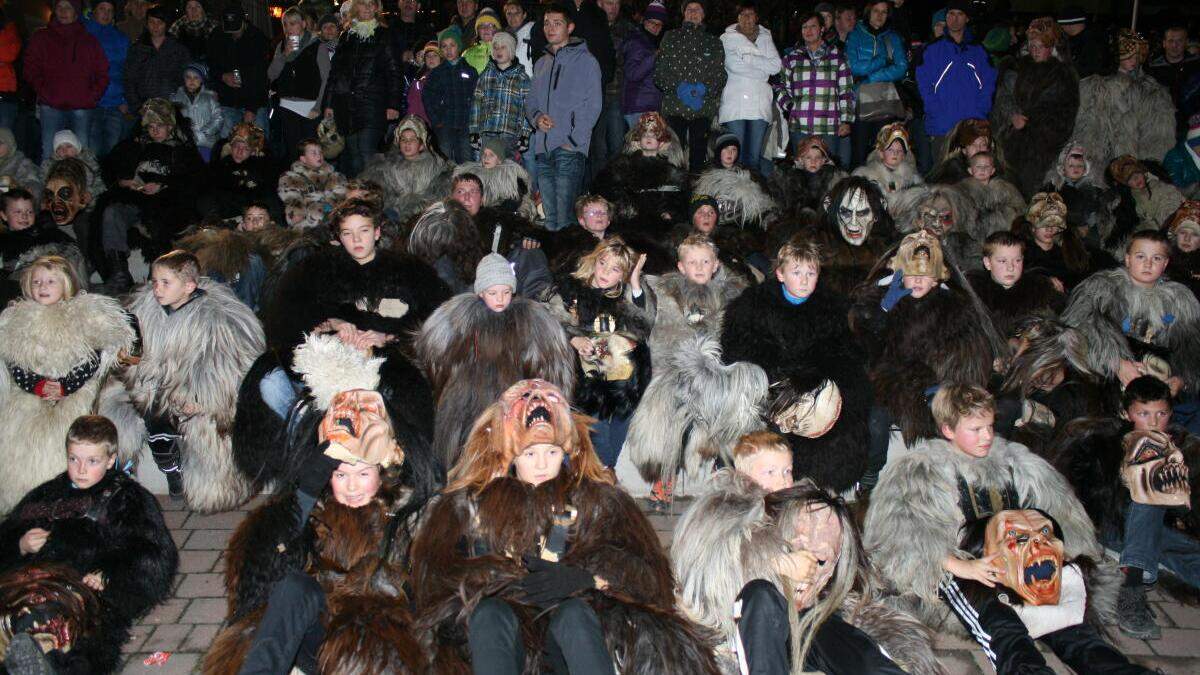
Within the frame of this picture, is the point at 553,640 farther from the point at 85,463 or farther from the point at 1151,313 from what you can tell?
the point at 1151,313

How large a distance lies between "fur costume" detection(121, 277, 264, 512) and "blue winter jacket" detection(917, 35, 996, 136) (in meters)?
6.72

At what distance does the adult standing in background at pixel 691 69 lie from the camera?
30.0 ft

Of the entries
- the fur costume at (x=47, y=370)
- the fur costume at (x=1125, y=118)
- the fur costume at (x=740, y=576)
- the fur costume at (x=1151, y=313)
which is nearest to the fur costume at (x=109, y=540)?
the fur costume at (x=47, y=370)

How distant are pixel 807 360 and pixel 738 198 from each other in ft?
9.89

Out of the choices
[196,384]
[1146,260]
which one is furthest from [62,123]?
[1146,260]

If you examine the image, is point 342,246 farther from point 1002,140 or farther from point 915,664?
point 1002,140

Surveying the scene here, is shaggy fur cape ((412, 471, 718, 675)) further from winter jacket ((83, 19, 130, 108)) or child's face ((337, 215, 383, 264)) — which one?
winter jacket ((83, 19, 130, 108))

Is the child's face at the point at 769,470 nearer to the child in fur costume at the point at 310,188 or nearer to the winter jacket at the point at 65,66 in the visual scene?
the child in fur costume at the point at 310,188

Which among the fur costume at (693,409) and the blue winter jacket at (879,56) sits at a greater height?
the blue winter jacket at (879,56)

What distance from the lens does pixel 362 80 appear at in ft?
31.5

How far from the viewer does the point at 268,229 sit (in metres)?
8.09

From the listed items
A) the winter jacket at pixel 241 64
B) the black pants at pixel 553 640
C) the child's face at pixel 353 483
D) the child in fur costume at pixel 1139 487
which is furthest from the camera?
the winter jacket at pixel 241 64

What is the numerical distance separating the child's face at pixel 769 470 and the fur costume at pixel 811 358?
46.6 inches

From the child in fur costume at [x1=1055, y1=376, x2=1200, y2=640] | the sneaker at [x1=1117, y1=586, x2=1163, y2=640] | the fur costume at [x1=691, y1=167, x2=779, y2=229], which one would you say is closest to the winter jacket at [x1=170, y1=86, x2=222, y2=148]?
the fur costume at [x1=691, y1=167, x2=779, y2=229]
